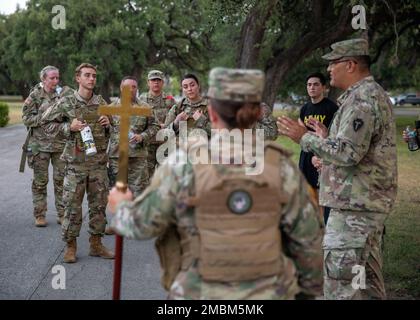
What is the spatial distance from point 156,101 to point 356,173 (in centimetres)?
534

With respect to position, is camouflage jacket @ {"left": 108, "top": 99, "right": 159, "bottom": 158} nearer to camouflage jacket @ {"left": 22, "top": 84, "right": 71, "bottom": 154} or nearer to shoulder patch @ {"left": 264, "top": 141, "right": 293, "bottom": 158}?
camouflage jacket @ {"left": 22, "top": 84, "right": 71, "bottom": 154}

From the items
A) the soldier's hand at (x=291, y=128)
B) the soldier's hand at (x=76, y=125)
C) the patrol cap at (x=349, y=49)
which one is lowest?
the soldier's hand at (x=76, y=125)

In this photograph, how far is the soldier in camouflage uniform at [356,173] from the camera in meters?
4.28

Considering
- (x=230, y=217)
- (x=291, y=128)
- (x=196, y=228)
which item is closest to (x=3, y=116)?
(x=291, y=128)

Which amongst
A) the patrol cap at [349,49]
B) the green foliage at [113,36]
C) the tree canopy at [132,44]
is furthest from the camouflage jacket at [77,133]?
the green foliage at [113,36]

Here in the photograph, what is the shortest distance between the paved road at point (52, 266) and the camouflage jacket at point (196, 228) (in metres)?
2.91

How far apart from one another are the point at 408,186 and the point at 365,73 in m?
8.98

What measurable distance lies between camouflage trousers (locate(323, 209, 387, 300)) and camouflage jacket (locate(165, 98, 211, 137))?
3.00m

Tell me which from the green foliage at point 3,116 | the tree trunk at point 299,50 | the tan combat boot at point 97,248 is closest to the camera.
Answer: the tan combat boot at point 97,248

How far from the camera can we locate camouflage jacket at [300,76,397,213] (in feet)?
14.0

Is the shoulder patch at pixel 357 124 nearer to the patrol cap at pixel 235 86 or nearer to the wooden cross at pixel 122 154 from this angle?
the wooden cross at pixel 122 154

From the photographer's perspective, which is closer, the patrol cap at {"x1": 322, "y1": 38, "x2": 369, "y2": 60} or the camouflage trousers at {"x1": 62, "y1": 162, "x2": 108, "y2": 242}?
the patrol cap at {"x1": 322, "y1": 38, "x2": 369, "y2": 60}

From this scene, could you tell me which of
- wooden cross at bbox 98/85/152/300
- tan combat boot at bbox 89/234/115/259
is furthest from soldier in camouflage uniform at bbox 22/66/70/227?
wooden cross at bbox 98/85/152/300
